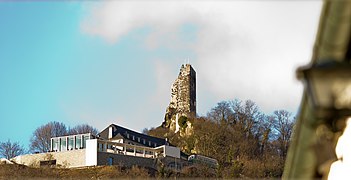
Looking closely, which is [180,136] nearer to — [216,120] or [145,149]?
[216,120]

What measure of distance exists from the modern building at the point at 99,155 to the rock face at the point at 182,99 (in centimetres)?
2208

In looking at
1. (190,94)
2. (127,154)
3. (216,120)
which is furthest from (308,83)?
(190,94)

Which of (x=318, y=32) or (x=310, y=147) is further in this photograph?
(x=310, y=147)

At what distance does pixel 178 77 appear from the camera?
342 ft

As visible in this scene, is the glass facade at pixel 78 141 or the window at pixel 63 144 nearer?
the glass facade at pixel 78 141

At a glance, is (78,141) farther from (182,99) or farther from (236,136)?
(182,99)

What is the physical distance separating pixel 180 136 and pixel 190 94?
1795 centimetres

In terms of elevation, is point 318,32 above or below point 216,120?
below

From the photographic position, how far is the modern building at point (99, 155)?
6138 cm

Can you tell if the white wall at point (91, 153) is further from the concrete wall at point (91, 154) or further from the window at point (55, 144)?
the window at point (55, 144)

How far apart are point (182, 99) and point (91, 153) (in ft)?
→ 133

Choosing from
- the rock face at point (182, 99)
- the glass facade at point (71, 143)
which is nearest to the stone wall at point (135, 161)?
the glass facade at point (71, 143)

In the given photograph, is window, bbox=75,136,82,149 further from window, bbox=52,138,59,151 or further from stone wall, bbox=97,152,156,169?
stone wall, bbox=97,152,156,169

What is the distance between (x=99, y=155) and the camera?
200ft
